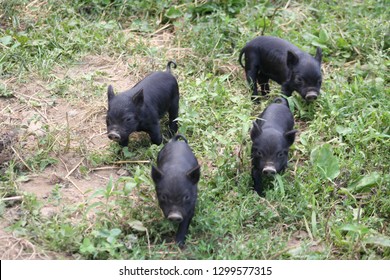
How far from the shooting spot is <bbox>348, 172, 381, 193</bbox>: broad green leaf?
6.23 metres

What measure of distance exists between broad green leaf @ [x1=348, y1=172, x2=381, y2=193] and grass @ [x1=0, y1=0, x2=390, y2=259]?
13 millimetres

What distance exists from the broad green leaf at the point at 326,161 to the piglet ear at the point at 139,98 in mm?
1742

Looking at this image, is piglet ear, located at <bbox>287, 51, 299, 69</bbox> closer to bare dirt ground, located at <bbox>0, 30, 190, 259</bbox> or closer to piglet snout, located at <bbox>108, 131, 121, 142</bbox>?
bare dirt ground, located at <bbox>0, 30, 190, 259</bbox>

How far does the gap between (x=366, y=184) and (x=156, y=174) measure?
6.78 ft

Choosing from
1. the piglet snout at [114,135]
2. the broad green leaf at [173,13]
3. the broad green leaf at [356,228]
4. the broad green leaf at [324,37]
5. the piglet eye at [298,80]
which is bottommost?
Result: the broad green leaf at [324,37]

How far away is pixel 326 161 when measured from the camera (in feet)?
21.2

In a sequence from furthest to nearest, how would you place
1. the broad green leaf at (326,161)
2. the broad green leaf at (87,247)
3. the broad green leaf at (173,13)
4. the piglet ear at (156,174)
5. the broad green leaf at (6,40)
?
the broad green leaf at (173,13)
the broad green leaf at (6,40)
the broad green leaf at (326,161)
the piglet ear at (156,174)
the broad green leaf at (87,247)

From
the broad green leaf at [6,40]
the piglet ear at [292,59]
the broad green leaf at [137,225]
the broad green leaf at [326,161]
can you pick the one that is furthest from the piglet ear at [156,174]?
the broad green leaf at [6,40]

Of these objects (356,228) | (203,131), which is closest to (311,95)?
(203,131)

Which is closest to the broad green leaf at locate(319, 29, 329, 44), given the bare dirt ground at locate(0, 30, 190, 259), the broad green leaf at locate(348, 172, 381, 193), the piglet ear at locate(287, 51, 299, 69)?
the piglet ear at locate(287, 51, 299, 69)

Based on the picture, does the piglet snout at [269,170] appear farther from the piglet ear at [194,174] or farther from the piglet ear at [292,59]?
the piglet ear at [292,59]

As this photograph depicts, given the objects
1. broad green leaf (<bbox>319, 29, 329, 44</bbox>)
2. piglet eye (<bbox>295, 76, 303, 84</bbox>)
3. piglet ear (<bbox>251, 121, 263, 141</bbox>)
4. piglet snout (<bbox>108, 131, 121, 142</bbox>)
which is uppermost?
piglet ear (<bbox>251, 121, 263, 141</bbox>)

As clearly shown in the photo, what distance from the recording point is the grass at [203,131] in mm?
5539

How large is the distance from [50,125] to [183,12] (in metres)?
2.99
